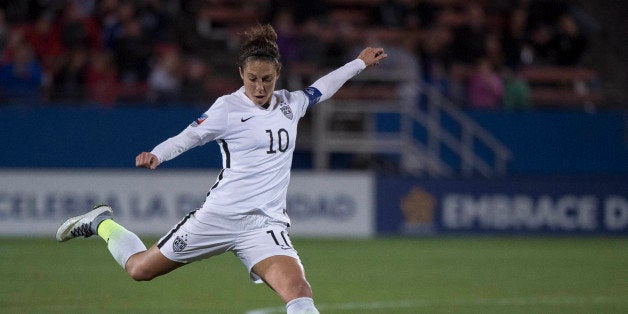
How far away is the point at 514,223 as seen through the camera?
643 inches

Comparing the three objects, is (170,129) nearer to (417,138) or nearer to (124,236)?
(417,138)

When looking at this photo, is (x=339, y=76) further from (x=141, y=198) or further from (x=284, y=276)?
(x=141, y=198)

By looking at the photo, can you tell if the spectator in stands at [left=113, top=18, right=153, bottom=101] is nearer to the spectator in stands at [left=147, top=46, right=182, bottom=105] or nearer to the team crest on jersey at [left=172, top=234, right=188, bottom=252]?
the spectator in stands at [left=147, top=46, right=182, bottom=105]

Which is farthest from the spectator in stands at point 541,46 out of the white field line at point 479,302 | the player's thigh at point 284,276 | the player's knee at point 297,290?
the player's knee at point 297,290

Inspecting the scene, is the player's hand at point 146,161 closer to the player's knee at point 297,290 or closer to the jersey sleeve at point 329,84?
the player's knee at point 297,290

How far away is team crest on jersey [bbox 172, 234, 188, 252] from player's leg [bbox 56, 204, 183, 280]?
14 centimetres

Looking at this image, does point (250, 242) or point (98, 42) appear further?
point (98, 42)

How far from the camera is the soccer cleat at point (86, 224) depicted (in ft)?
26.0

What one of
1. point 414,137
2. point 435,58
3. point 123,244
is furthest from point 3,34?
point 123,244

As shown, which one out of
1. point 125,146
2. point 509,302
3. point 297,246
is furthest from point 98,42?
point 509,302

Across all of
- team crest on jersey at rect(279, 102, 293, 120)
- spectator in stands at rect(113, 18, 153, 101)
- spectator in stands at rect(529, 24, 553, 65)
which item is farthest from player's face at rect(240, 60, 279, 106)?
spectator in stands at rect(529, 24, 553, 65)

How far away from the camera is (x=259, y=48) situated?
677 centimetres

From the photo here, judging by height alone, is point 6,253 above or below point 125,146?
below

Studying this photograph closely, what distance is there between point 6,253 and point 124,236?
6204mm
